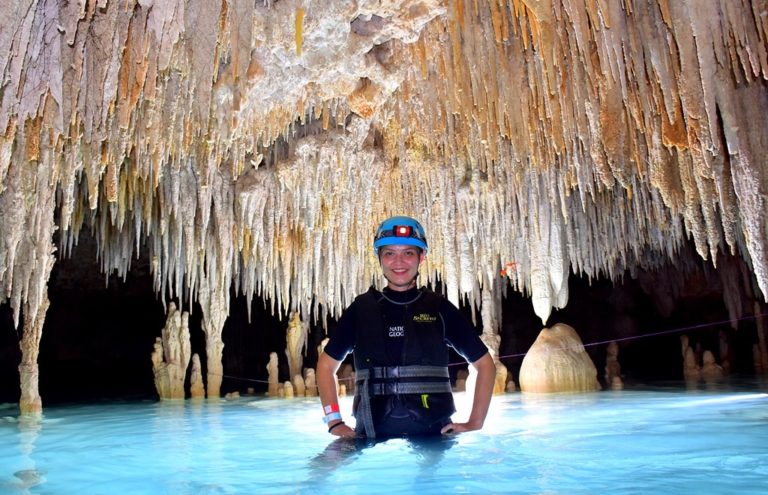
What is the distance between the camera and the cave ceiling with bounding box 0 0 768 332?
4852 mm

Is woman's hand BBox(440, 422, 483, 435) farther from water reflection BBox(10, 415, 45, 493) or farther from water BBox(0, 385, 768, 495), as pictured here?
Answer: water reflection BBox(10, 415, 45, 493)

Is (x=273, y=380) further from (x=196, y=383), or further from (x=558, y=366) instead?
Answer: (x=558, y=366)

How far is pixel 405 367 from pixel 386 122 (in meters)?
5.32

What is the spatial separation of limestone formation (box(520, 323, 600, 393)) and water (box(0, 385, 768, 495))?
4149mm

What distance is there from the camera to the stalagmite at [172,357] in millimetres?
12297

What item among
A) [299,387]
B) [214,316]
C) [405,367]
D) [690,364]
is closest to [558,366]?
[299,387]

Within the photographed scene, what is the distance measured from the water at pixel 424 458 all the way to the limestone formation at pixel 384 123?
212 centimetres

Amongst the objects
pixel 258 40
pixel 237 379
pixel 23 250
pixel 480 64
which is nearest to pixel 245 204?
pixel 23 250

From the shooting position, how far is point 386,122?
7.93m

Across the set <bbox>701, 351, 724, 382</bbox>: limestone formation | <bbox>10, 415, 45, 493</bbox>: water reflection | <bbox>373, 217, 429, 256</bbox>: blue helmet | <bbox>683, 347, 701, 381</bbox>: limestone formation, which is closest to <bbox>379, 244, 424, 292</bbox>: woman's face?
<bbox>373, 217, 429, 256</bbox>: blue helmet

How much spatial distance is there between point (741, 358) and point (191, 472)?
18376 millimetres

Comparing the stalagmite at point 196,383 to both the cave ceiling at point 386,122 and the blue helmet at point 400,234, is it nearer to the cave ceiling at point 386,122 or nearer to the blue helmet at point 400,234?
the cave ceiling at point 386,122

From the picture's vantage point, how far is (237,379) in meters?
19.0

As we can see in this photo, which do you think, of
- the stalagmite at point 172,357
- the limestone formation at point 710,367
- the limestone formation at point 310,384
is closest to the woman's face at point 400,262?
the stalagmite at point 172,357
